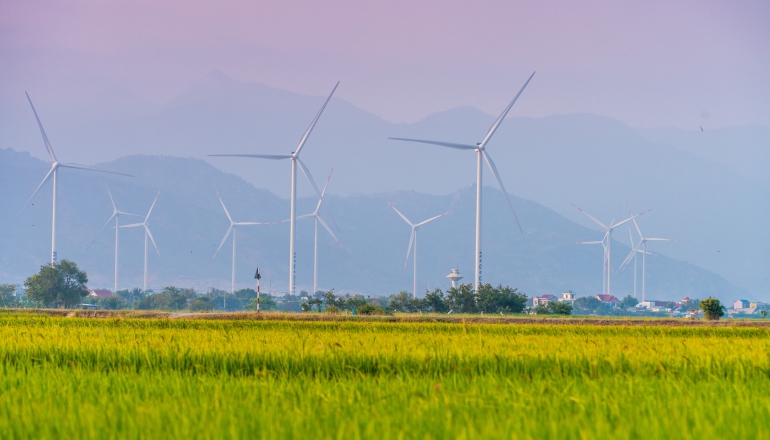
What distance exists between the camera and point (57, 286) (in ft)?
382

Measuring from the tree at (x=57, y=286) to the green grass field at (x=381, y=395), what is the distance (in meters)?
107

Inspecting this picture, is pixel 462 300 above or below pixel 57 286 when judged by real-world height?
below

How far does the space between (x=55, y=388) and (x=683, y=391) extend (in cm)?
862

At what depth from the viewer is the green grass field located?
818cm

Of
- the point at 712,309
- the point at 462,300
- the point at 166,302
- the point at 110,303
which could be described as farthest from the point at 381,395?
the point at 110,303

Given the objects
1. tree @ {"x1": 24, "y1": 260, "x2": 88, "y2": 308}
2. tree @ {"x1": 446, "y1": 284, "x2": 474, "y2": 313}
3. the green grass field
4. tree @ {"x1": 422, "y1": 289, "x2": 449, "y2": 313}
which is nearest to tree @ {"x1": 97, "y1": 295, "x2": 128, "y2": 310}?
tree @ {"x1": 24, "y1": 260, "x2": 88, "y2": 308}

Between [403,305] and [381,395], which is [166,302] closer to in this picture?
[403,305]

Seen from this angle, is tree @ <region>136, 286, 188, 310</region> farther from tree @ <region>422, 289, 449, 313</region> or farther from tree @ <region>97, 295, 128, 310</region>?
tree @ <region>422, 289, 449, 313</region>

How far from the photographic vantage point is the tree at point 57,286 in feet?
379

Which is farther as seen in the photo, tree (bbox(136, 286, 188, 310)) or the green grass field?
tree (bbox(136, 286, 188, 310))

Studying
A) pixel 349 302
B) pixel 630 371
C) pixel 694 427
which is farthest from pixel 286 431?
pixel 349 302

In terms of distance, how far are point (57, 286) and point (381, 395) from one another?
11614 cm

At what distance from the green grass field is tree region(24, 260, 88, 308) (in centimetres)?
10674

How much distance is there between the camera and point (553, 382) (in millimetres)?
12141
